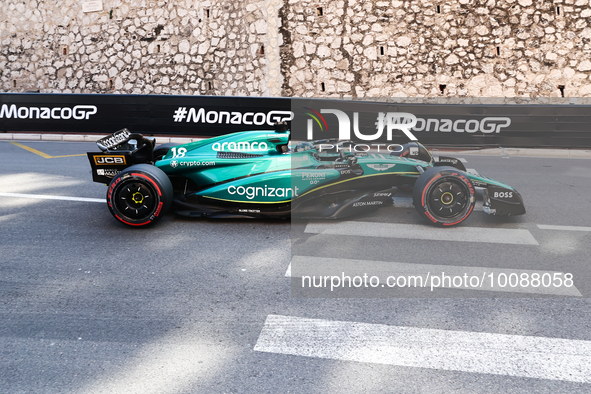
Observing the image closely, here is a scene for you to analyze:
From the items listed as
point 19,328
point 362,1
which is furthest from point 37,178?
point 362,1

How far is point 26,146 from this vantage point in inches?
478

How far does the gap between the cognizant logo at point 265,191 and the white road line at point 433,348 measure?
2.20 m

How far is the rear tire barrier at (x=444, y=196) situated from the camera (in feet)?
17.8

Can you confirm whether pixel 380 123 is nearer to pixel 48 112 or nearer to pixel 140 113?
pixel 140 113

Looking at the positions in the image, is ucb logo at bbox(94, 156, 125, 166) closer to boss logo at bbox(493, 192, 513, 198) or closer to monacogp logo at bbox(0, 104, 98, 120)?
boss logo at bbox(493, 192, 513, 198)

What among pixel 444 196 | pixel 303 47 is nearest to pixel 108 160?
pixel 444 196

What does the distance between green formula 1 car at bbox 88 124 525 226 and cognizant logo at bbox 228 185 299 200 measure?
11mm

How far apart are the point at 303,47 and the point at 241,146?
41.2 feet

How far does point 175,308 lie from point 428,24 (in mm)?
15228

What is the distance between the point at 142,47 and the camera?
62.5 feet

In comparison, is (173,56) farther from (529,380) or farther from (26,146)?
(529,380)

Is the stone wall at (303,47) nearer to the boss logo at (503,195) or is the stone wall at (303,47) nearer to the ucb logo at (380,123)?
the ucb logo at (380,123)

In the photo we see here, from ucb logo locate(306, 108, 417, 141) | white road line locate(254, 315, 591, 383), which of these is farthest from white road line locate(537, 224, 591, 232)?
ucb logo locate(306, 108, 417, 141)

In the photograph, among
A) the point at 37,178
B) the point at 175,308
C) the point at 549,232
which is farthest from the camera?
the point at 37,178
